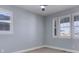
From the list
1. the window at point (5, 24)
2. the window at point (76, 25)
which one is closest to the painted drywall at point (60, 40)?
the window at point (76, 25)

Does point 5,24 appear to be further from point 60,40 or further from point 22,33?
point 60,40

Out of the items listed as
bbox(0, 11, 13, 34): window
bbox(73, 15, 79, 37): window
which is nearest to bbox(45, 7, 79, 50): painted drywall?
bbox(73, 15, 79, 37): window

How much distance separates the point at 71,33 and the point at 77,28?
0.26m

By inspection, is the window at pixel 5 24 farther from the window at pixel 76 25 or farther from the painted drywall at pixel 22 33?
the window at pixel 76 25

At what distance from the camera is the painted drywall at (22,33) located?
2.52 m

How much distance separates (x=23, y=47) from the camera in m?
2.99

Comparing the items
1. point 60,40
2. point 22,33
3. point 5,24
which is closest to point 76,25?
point 60,40

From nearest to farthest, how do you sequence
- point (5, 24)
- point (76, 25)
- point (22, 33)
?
1. point (5, 24)
2. point (22, 33)
3. point (76, 25)

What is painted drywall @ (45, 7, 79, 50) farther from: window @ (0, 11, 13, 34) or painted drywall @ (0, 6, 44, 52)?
window @ (0, 11, 13, 34)

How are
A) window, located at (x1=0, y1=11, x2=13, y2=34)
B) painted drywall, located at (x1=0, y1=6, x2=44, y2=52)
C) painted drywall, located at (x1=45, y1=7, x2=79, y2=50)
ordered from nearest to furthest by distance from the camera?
window, located at (x1=0, y1=11, x2=13, y2=34)
painted drywall, located at (x1=0, y1=6, x2=44, y2=52)
painted drywall, located at (x1=45, y1=7, x2=79, y2=50)

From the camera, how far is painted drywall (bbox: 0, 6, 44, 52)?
2523 millimetres

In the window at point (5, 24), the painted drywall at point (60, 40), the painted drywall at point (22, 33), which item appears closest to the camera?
the window at point (5, 24)

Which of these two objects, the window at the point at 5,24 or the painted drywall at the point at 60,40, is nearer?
the window at the point at 5,24

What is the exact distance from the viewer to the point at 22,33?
9.87ft
